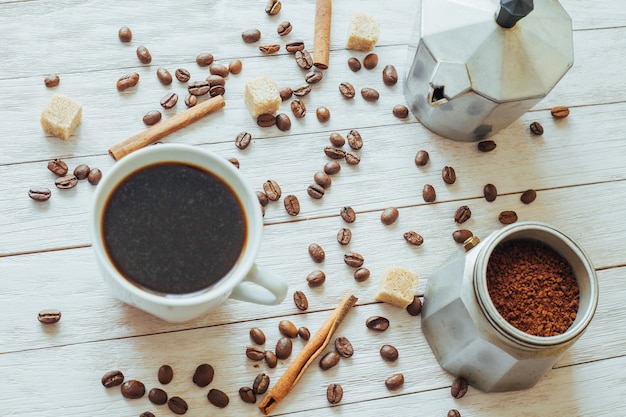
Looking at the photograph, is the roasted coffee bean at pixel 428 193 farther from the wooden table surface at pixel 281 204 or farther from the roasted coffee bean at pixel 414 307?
the roasted coffee bean at pixel 414 307

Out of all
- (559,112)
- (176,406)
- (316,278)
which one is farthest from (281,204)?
(559,112)

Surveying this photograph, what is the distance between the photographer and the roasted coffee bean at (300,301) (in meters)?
1.15

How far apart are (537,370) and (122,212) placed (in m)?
0.63

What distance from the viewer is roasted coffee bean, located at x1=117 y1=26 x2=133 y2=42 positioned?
4.04 feet

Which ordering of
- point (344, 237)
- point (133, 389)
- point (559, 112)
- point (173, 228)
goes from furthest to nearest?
point (559, 112), point (344, 237), point (133, 389), point (173, 228)

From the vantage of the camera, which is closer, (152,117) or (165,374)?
(165,374)

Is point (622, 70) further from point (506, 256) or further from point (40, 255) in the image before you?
point (40, 255)

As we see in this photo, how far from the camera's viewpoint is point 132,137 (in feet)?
3.89

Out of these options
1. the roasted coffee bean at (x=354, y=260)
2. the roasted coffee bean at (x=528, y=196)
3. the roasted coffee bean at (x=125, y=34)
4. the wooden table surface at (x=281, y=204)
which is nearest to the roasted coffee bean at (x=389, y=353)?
the wooden table surface at (x=281, y=204)

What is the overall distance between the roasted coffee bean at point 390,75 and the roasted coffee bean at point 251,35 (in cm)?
23

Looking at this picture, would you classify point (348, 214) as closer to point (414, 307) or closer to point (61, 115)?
point (414, 307)

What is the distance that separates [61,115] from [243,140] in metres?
0.29

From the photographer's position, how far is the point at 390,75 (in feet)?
4.18

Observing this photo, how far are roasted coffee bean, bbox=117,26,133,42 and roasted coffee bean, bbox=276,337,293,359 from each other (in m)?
0.56
